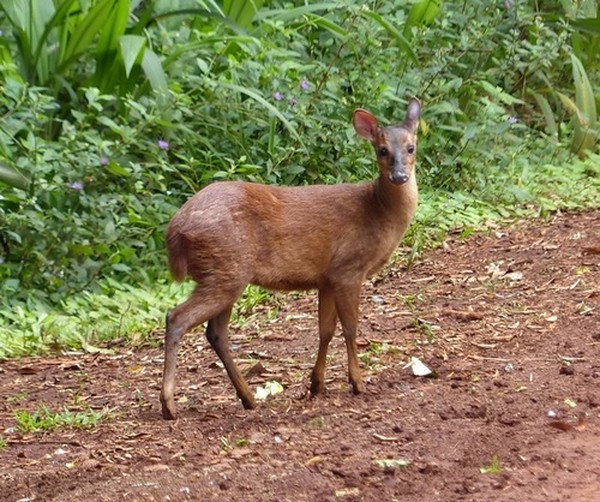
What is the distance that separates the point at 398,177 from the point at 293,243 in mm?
548

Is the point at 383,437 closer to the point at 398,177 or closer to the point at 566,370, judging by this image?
the point at 566,370

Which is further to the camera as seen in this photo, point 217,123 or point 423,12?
point 423,12

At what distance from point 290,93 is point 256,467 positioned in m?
4.40

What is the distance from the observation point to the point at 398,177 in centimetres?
584

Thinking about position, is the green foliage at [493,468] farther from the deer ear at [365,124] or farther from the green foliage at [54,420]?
the deer ear at [365,124]

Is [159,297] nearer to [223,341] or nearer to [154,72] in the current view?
[154,72]

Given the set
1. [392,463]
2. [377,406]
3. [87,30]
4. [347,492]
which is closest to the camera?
[347,492]

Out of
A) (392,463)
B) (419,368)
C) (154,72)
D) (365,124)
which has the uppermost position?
(365,124)

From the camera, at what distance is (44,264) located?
7.42m

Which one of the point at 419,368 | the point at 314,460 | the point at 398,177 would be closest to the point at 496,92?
the point at 398,177

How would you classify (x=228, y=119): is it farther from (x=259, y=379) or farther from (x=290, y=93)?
(x=259, y=379)

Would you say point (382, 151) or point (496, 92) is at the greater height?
point (382, 151)

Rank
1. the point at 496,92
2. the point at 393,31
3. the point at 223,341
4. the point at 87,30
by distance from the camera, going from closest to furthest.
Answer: the point at 223,341, the point at 87,30, the point at 393,31, the point at 496,92

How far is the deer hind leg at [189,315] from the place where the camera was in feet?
17.9
